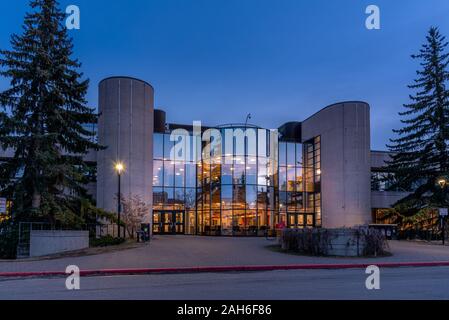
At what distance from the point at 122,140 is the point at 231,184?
10618 mm

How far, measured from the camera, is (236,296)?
9039mm

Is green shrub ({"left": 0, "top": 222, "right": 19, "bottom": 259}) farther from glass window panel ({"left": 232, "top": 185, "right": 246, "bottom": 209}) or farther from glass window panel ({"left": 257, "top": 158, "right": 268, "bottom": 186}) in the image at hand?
glass window panel ({"left": 257, "top": 158, "right": 268, "bottom": 186})

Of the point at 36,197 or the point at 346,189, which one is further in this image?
the point at 346,189

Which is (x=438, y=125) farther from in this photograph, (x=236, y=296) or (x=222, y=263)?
(x=236, y=296)

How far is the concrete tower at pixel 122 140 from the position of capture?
34.3m

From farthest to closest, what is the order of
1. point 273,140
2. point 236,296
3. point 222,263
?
point 273,140 < point 222,263 < point 236,296

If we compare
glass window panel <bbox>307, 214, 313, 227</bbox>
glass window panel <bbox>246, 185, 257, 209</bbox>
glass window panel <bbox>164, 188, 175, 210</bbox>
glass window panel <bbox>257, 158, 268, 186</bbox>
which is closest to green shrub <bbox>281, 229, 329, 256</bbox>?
glass window panel <bbox>246, 185, 257, 209</bbox>

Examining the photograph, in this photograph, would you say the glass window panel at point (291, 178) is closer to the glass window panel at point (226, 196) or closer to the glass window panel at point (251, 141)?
the glass window panel at point (251, 141)

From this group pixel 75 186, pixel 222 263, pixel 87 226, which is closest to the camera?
pixel 222 263

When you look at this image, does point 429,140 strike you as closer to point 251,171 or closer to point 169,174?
point 251,171

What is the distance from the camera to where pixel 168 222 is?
39844 millimetres

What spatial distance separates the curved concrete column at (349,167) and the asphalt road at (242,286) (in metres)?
24.9
